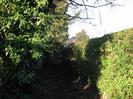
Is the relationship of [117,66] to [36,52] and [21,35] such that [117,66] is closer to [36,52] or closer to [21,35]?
[36,52]

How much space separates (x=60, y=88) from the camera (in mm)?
20766

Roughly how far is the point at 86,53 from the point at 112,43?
154 inches

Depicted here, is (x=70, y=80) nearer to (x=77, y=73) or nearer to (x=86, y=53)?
(x=77, y=73)

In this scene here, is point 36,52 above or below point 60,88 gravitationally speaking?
above

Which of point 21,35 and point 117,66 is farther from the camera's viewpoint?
point 117,66

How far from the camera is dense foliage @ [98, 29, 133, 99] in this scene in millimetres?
13953

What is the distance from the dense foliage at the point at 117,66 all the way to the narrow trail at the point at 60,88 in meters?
1.52

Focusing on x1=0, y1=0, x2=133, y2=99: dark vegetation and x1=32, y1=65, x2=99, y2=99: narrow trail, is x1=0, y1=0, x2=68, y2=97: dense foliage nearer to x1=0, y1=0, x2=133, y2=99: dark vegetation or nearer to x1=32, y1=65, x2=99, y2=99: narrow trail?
x1=0, y1=0, x2=133, y2=99: dark vegetation

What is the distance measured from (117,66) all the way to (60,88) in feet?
21.8

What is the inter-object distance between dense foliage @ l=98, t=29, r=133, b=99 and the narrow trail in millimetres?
1522

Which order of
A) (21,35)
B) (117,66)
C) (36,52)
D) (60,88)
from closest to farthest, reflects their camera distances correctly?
(36,52), (21,35), (117,66), (60,88)

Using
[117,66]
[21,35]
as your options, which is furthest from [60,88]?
[21,35]

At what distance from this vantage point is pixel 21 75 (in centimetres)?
1421

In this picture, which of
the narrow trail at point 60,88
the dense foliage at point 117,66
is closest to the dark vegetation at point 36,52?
the dense foliage at point 117,66
